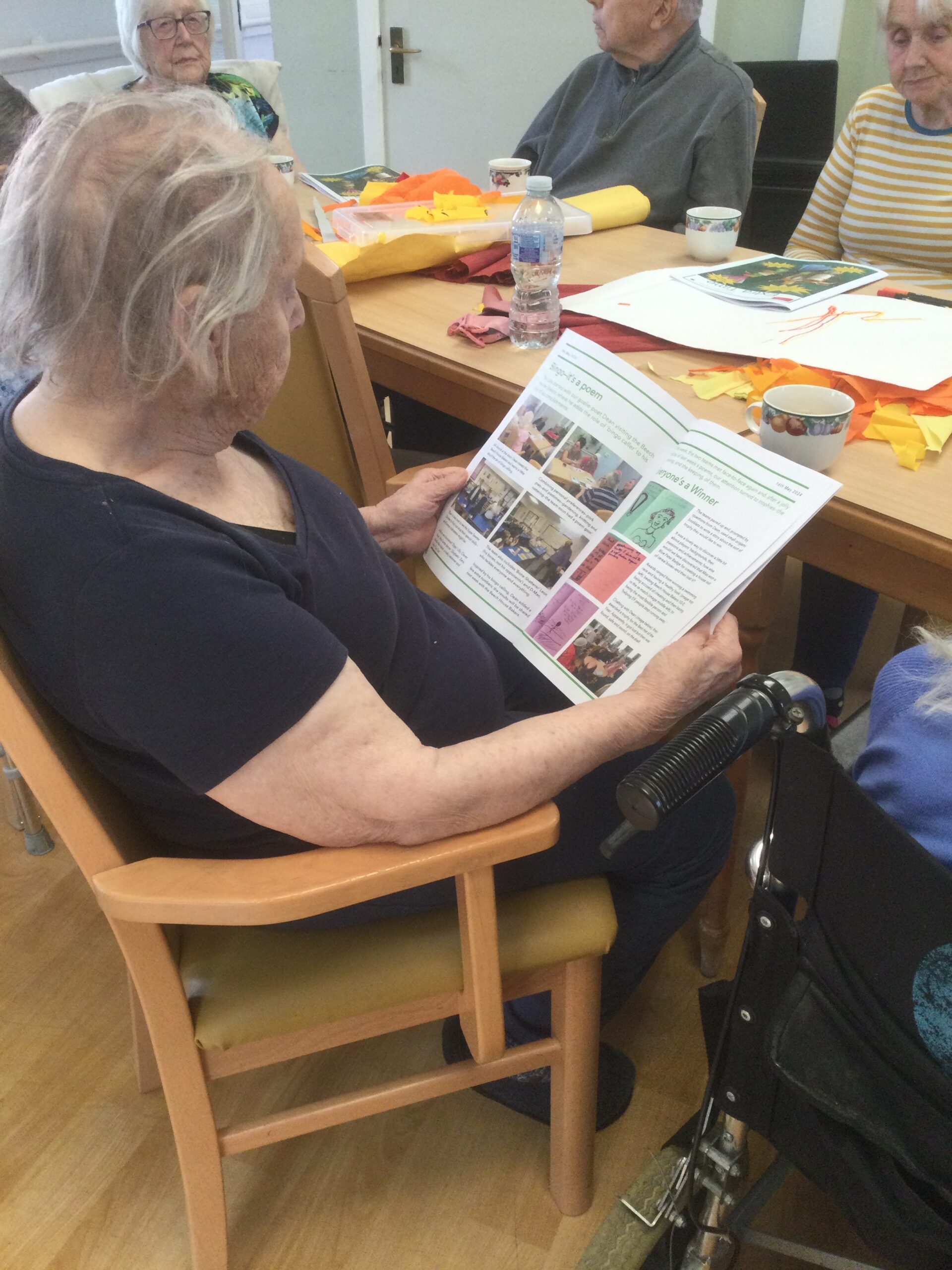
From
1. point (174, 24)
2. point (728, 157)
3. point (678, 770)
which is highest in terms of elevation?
point (174, 24)

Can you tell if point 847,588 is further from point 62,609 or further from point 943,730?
point 62,609

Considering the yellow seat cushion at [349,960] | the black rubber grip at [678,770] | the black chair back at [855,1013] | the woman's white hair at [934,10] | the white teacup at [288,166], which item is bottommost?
the yellow seat cushion at [349,960]

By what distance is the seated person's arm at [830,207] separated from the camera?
6.58ft

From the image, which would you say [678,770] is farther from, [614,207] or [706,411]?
[614,207]

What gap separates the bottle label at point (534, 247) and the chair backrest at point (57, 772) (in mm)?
905

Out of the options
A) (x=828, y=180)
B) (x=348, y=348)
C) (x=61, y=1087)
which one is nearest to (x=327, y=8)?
(x=828, y=180)

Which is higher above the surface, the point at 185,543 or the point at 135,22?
the point at 135,22

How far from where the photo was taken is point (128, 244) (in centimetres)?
67

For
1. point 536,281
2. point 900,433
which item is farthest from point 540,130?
point 900,433

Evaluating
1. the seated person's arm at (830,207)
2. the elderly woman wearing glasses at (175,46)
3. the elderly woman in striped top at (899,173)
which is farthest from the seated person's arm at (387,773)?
the elderly woman wearing glasses at (175,46)

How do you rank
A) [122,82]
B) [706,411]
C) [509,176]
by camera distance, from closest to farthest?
[706,411], [509,176], [122,82]

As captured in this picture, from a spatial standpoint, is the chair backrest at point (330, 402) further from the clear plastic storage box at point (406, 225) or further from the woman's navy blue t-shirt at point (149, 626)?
the woman's navy blue t-shirt at point (149, 626)

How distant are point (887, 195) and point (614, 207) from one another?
55 centimetres

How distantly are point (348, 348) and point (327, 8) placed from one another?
342 cm
